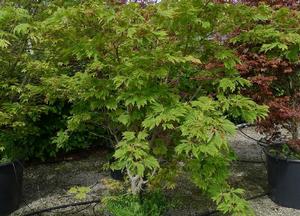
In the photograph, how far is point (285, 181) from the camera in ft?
12.0

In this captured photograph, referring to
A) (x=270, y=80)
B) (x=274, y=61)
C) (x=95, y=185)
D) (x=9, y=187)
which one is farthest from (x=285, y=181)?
(x=9, y=187)

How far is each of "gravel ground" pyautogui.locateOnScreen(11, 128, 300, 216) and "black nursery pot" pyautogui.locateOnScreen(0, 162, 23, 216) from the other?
0.10 metres

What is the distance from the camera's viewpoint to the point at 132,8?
8.16ft

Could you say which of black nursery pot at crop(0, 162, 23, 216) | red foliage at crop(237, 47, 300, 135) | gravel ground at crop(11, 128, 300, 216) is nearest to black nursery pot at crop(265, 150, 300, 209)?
gravel ground at crop(11, 128, 300, 216)

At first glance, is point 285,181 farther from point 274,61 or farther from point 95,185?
point 95,185

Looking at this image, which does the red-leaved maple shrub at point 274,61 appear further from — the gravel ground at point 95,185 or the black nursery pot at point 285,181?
the gravel ground at point 95,185

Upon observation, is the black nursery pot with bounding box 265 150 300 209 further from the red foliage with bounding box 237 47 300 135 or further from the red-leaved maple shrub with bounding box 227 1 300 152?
the red foliage with bounding box 237 47 300 135

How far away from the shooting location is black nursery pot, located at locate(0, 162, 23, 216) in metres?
3.49

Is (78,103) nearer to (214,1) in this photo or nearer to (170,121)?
(170,121)

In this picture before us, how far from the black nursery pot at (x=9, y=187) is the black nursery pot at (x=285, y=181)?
2278 millimetres

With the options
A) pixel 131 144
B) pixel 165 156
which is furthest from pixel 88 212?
pixel 131 144

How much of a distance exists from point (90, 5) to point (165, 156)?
1.23m

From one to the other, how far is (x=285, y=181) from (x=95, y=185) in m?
1.87

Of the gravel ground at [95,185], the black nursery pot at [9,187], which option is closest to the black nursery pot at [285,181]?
the gravel ground at [95,185]
